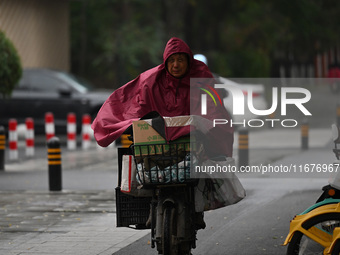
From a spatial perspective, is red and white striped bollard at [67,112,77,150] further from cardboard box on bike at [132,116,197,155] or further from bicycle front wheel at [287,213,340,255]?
bicycle front wheel at [287,213,340,255]

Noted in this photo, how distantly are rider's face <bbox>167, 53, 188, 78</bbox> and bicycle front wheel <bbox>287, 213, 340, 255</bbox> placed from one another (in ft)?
4.89

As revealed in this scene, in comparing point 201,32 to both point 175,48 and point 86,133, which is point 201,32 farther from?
point 175,48

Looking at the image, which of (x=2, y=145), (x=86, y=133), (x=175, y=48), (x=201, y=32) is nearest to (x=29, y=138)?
(x=86, y=133)

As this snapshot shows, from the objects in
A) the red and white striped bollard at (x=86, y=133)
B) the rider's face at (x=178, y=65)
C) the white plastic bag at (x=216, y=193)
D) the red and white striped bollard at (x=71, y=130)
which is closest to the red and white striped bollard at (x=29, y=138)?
the red and white striped bollard at (x=71, y=130)

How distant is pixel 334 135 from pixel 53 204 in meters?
5.74

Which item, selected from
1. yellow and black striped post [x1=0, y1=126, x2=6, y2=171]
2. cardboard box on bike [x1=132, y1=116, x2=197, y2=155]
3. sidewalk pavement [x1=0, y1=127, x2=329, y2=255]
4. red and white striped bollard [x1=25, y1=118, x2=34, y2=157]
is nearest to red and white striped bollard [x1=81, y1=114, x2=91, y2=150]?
red and white striped bollard [x1=25, y1=118, x2=34, y2=157]

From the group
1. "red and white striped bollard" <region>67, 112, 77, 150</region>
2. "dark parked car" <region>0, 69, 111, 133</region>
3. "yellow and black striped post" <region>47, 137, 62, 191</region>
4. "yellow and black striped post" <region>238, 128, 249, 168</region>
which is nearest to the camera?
"yellow and black striped post" <region>47, 137, 62, 191</region>

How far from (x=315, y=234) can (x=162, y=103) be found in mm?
1525

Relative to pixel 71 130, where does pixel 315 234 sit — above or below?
below

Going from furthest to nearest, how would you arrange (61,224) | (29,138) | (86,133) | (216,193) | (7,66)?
(86,133)
(29,138)
(7,66)
(61,224)
(216,193)

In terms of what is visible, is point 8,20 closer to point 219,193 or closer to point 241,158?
point 241,158

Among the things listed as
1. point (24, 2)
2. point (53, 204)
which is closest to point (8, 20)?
point (24, 2)

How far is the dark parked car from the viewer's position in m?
21.6

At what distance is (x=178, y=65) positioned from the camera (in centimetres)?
647
